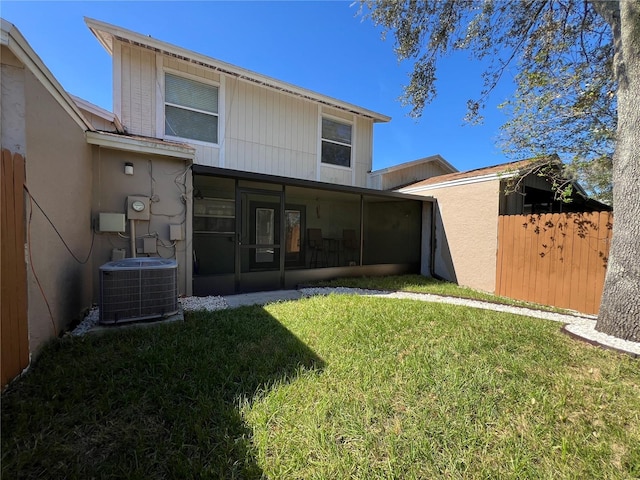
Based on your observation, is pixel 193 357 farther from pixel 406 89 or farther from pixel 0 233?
pixel 406 89

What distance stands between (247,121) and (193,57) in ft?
5.65

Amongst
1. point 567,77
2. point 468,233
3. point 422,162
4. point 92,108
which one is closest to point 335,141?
point 422,162

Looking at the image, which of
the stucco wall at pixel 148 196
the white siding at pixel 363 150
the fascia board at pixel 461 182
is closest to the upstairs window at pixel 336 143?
the white siding at pixel 363 150

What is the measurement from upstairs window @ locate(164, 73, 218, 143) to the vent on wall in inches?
160

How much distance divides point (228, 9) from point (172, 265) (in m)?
5.87

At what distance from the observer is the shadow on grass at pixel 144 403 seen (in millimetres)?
1562

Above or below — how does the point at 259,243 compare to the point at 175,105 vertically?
below

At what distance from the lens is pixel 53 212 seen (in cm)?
301

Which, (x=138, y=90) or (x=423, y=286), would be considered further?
(x=423, y=286)

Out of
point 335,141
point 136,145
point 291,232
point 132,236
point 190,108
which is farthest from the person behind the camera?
point 291,232

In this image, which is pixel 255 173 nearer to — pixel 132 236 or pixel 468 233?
pixel 132 236

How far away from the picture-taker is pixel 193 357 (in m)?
2.76

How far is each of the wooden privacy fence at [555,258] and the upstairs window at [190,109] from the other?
290 inches

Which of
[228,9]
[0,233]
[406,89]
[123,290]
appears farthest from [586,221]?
[228,9]
